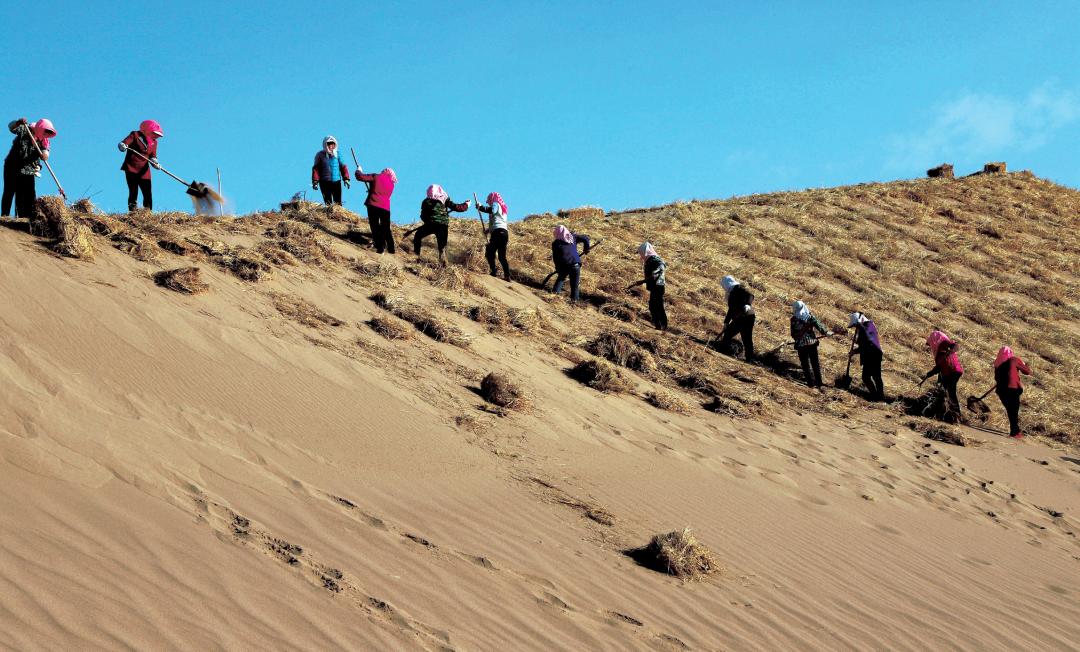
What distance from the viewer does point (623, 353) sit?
12219 mm

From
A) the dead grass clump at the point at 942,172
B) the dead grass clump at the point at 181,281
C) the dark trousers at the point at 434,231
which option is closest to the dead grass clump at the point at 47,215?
the dead grass clump at the point at 181,281

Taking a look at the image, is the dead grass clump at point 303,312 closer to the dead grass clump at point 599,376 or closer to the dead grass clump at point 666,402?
the dead grass clump at point 599,376

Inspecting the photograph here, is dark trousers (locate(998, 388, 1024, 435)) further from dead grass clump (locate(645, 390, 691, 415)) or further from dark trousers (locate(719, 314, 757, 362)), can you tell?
dead grass clump (locate(645, 390, 691, 415))

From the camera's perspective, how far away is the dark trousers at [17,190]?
1030 centimetres

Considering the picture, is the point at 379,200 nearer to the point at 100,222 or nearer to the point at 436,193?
the point at 436,193

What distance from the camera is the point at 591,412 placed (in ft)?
31.9

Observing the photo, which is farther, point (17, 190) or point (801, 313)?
point (801, 313)

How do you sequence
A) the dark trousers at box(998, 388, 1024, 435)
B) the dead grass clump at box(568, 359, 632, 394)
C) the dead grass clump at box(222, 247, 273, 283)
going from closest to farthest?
the dead grass clump at box(222, 247, 273, 283), the dead grass clump at box(568, 359, 632, 394), the dark trousers at box(998, 388, 1024, 435)

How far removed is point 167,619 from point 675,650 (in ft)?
8.29

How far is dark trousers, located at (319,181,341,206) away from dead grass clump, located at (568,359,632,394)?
589 centimetres

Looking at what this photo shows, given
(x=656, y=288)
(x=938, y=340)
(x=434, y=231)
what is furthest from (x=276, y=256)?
(x=938, y=340)

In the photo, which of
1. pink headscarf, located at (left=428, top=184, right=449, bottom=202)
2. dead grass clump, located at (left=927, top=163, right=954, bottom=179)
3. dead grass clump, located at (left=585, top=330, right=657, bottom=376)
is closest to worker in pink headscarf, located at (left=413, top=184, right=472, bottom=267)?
pink headscarf, located at (left=428, top=184, right=449, bottom=202)

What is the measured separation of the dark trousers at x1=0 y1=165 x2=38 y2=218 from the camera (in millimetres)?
10297

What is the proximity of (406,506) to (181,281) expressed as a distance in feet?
14.7
